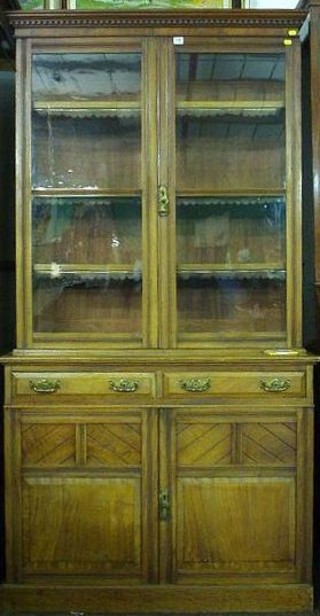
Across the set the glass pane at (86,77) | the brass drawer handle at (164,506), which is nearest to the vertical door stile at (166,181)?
the glass pane at (86,77)

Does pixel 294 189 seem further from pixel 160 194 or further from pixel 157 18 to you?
pixel 157 18

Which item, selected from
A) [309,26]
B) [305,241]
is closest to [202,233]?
[305,241]

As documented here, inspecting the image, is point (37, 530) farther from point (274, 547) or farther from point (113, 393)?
point (274, 547)

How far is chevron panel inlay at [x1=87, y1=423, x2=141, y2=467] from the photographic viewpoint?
187 cm

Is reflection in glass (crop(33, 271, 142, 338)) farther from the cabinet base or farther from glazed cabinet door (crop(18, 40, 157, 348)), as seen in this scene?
the cabinet base

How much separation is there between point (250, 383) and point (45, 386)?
0.71m

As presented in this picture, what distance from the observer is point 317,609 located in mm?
1885

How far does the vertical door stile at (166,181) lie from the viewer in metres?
1.89

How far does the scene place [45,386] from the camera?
6.10 ft

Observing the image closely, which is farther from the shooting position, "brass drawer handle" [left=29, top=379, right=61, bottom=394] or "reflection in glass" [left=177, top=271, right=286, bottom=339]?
"reflection in glass" [left=177, top=271, right=286, bottom=339]

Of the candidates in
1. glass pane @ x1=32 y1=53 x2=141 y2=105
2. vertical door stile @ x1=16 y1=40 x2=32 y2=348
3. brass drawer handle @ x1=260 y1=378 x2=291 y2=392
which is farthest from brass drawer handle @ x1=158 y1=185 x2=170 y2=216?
brass drawer handle @ x1=260 y1=378 x2=291 y2=392

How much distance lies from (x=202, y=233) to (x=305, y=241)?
0.53 meters

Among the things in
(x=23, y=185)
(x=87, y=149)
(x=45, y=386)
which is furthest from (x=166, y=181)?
(x=45, y=386)

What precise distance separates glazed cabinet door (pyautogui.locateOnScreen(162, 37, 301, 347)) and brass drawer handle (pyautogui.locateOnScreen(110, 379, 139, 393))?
0.65ft
